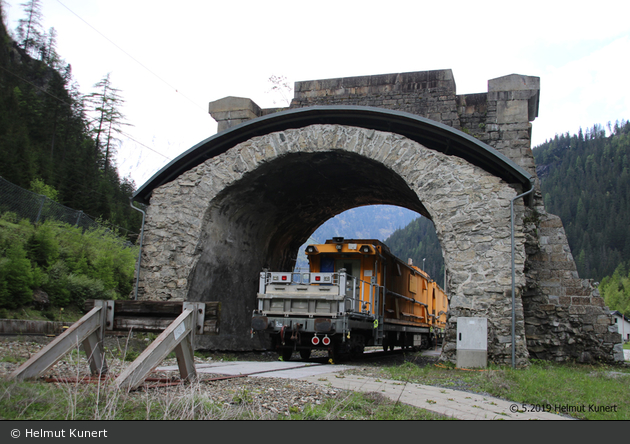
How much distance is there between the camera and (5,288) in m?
13.6

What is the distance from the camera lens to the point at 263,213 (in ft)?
48.3

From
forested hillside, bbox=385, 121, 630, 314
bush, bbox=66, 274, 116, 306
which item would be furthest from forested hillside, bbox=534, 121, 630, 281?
bush, bbox=66, 274, 116, 306

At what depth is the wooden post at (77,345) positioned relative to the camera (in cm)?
527

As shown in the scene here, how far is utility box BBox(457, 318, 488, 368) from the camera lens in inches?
382

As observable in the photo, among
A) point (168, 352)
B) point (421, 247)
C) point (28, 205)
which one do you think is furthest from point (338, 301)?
point (421, 247)

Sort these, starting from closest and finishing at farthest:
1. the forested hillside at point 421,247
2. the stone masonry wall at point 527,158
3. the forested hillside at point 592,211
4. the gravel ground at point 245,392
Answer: the gravel ground at point 245,392 < the stone masonry wall at point 527,158 < the forested hillside at point 592,211 < the forested hillside at point 421,247

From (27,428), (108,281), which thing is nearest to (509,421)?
(27,428)

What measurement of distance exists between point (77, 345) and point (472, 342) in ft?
23.9

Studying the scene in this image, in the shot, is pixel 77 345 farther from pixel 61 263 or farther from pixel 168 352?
pixel 61 263

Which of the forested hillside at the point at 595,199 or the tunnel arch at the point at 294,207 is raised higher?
the forested hillside at the point at 595,199

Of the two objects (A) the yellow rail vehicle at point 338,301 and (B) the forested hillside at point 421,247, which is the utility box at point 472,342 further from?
(B) the forested hillside at point 421,247

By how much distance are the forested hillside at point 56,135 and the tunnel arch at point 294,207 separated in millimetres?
20065

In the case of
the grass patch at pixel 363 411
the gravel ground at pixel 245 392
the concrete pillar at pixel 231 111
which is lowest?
the gravel ground at pixel 245 392

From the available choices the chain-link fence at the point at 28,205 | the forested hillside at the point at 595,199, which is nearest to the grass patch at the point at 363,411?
the chain-link fence at the point at 28,205
